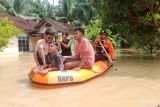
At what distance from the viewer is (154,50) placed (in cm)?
1802

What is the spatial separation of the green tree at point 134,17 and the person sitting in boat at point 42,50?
15.0ft

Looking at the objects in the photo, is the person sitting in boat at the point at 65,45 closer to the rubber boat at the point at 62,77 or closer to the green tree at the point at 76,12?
the rubber boat at the point at 62,77

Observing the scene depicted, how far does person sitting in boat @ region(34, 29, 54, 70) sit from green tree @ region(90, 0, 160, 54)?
457 centimetres

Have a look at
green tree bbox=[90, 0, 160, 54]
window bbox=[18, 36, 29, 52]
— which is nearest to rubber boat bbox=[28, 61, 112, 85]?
green tree bbox=[90, 0, 160, 54]

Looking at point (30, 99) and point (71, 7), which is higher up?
point (71, 7)

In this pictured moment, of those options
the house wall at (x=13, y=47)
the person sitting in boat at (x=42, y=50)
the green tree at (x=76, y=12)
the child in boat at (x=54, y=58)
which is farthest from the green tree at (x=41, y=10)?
the child in boat at (x=54, y=58)

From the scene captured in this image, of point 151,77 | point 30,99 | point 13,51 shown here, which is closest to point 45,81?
point 30,99

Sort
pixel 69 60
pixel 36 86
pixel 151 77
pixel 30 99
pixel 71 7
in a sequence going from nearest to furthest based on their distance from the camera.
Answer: pixel 30 99 → pixel 36 86 → pixel 69 60 → pixel 151 77 → pixel 71 7

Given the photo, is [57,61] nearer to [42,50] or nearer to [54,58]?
[54,58]

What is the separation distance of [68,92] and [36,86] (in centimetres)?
106

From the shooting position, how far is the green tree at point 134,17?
40.5ft

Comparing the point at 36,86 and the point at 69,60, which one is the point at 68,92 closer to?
the point at 36,86

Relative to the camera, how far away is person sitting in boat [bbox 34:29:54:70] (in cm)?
848

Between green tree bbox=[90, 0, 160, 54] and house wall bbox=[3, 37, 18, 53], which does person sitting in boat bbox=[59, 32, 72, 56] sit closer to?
green tree bbox=[90, 0, 160, 54]
